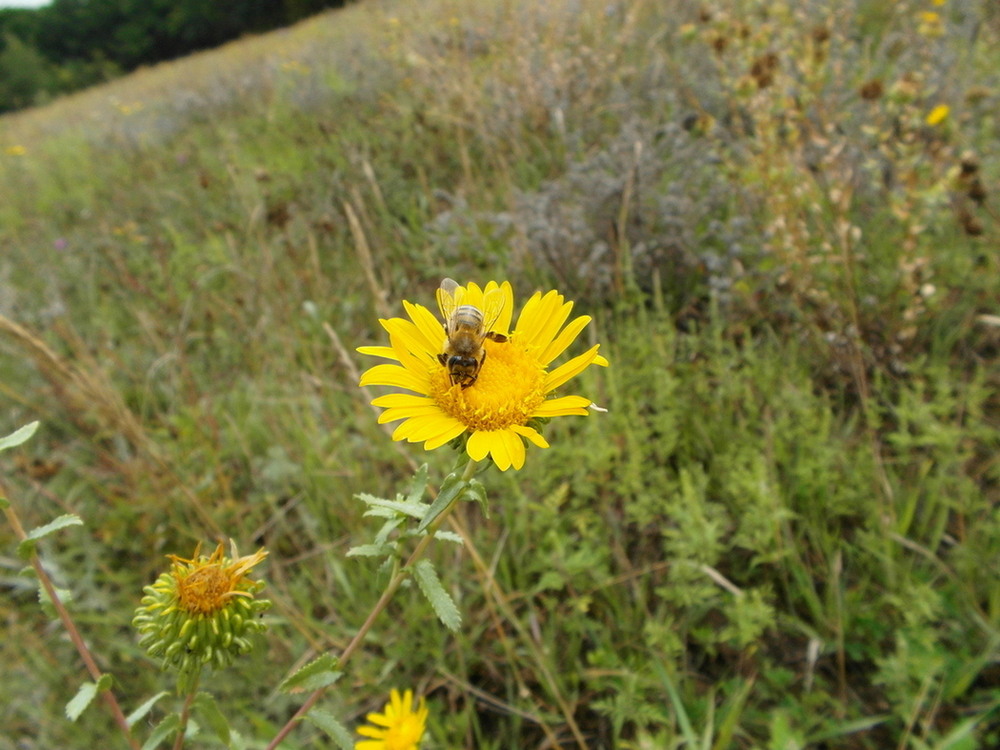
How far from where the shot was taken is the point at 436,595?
98 centimetres

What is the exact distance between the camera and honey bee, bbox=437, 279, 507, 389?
3.86 feet

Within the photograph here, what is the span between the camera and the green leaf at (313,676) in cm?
102

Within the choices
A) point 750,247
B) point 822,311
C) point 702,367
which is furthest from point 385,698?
point 750,247

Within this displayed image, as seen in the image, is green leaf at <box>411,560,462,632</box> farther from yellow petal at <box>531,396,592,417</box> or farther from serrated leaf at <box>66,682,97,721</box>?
serrated leaf at <box>66,682,97,721</box>

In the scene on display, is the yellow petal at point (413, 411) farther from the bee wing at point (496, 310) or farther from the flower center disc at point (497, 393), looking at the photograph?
the bee wing at point (496, 310)

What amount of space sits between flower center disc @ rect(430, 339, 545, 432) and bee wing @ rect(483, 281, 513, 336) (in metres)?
0.10

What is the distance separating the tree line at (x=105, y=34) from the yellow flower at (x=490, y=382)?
31.8 m

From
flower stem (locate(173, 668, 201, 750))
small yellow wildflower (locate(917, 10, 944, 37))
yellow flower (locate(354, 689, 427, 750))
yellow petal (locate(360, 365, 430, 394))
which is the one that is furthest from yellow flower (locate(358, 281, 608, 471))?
small yellow wildflower (locate(917, 10, 944, 37))

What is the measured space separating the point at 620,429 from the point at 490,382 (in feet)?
4.23

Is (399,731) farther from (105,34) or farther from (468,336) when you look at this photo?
(105,34)

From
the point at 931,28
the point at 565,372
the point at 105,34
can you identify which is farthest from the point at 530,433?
the point at 105,34

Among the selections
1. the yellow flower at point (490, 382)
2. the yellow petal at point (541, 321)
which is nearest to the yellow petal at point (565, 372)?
the yellow flower at point (490, 382)

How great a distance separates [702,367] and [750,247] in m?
0.78

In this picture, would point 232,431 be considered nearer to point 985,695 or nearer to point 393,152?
point 393,152
